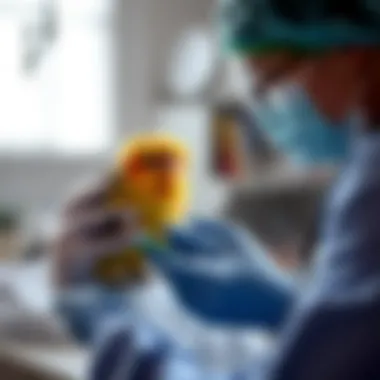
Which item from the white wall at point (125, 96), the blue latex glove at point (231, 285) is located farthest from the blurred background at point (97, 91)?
the blue latex glove at point (231, 285)

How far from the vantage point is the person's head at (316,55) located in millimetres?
671

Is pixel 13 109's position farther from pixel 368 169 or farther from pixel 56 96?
pixel 368 169

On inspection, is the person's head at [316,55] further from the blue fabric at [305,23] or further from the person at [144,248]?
the person at [144,248]

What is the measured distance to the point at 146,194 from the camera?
108 centimetres

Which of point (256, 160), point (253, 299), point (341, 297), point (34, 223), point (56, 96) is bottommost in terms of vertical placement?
point (341, 297)

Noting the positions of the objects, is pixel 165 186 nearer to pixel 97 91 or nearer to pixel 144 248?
pixel 144 248

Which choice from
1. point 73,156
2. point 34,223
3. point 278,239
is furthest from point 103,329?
point 73,156

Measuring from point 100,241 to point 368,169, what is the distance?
465 mm

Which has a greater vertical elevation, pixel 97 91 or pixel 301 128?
pixel 97 91

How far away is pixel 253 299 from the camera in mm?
836

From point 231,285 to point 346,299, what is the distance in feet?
0.87

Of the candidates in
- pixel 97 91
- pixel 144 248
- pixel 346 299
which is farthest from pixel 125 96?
pixel 346 299

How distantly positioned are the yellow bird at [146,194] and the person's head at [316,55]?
0.32 meters

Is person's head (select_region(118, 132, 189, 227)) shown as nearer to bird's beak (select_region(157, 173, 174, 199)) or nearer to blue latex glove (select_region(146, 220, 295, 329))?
bird's beak (select_region(157, 173, 174, 199))
